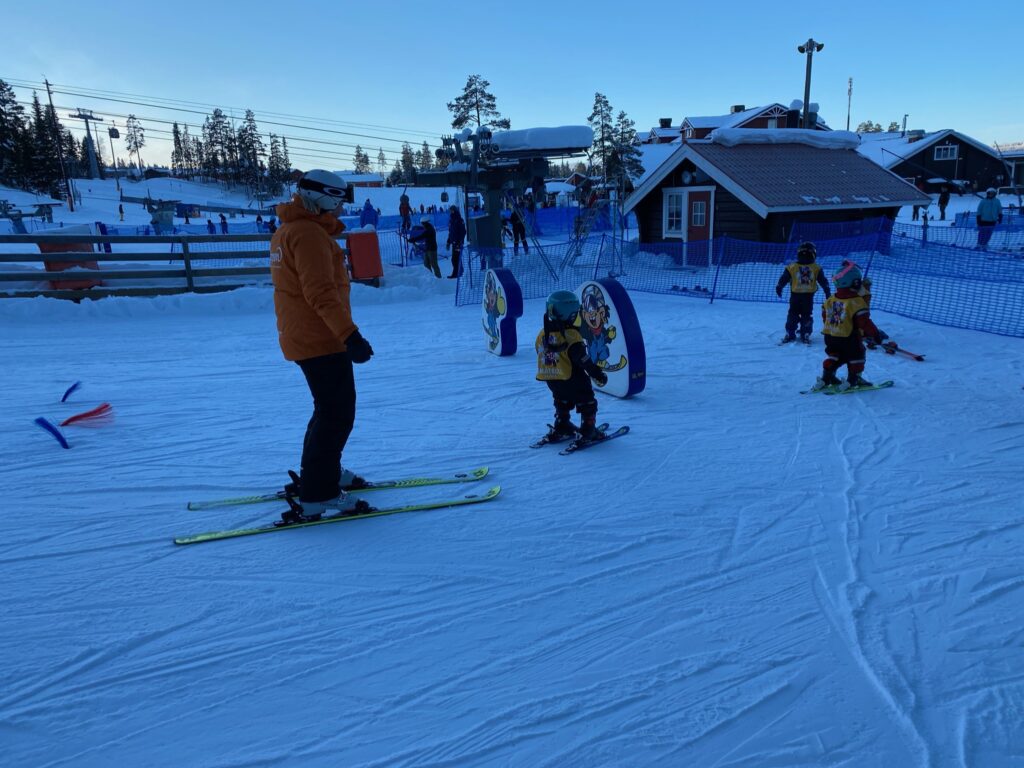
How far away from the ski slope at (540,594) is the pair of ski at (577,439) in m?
0.09

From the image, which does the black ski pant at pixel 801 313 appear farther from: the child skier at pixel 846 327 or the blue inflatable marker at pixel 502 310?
the blue inflatable marker at pixel 502 310

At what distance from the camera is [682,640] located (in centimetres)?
276

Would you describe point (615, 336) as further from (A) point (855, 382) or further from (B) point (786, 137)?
(B) point (786, 137)

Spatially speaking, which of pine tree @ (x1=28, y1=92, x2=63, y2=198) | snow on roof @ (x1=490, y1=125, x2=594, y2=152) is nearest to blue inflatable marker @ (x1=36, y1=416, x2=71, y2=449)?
snow on roof @ (x1=490, y1=125, x2=594, y2=152)

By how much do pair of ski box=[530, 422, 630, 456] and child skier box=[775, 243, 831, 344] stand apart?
4417 millimetres

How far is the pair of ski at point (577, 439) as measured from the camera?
5082 millimetres

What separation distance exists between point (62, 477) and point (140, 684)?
277cm

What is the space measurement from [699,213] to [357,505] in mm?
15896

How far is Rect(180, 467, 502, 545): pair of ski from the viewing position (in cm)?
377

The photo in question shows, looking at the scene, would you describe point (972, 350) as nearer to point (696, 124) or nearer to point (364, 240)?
point (364, 240)

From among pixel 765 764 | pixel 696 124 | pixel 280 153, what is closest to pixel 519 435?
pixel 765 764

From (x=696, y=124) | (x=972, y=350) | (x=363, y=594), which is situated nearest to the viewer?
(x=363, y=594)

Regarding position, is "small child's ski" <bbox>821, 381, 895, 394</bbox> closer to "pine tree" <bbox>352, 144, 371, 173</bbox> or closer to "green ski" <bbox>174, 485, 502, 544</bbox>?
"green ski" <bbox>174, 485, 502, 544</bbox>

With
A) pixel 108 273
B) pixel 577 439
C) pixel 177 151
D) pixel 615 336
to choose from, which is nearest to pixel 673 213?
pixel 615 336
